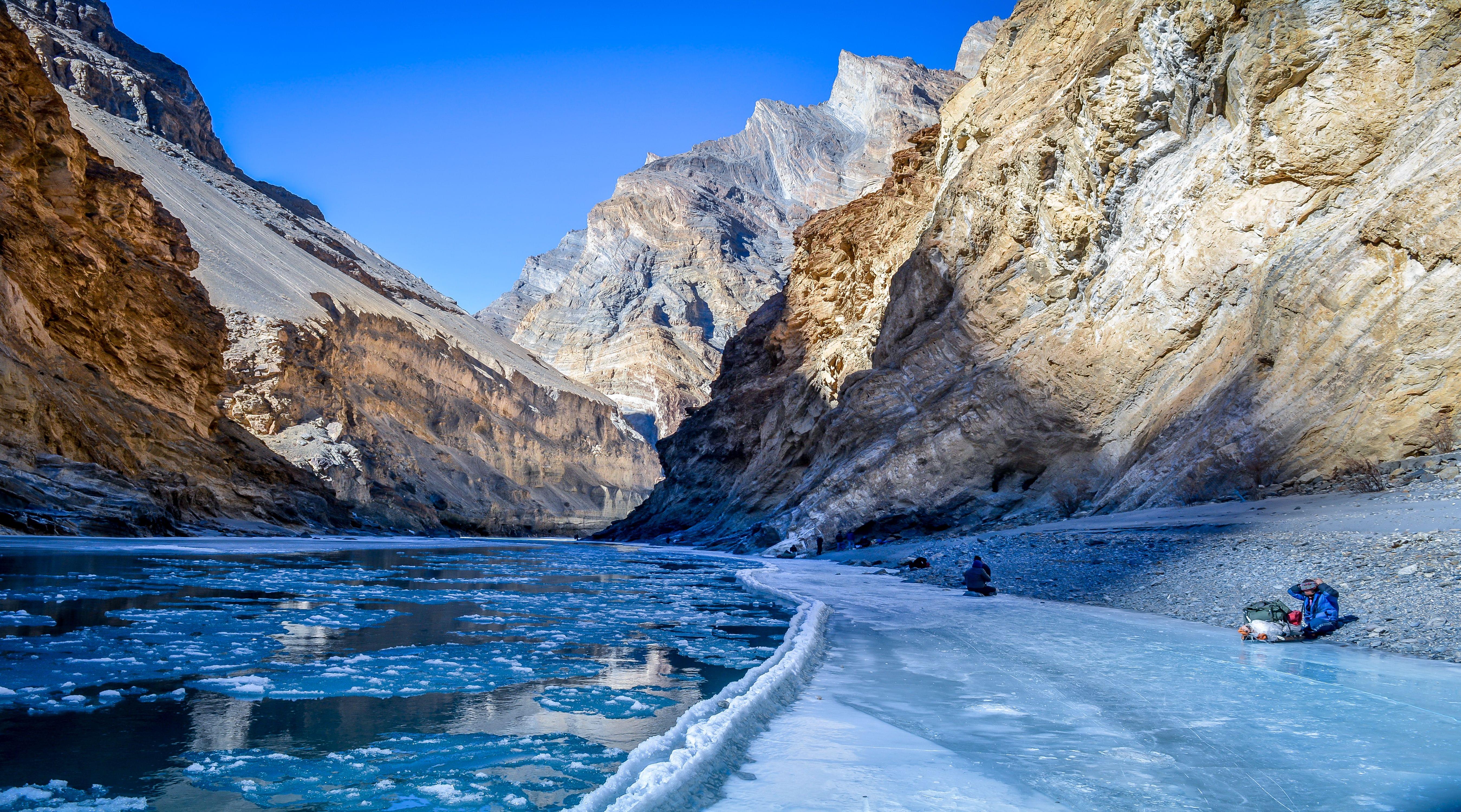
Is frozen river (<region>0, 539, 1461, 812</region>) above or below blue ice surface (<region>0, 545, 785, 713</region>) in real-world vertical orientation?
above

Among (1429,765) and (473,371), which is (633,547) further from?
(473,371)

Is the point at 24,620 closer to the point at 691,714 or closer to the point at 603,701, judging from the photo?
the point at 603,701

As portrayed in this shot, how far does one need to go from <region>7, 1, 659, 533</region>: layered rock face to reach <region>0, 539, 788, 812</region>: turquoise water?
4621cm

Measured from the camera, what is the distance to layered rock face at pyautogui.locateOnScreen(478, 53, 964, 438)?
134 meters

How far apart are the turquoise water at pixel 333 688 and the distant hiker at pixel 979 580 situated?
3419mm

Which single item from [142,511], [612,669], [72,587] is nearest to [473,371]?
[142,511]

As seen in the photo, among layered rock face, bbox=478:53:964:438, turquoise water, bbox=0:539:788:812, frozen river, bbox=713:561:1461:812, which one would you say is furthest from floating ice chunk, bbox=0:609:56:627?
layered rock face, bbox=478:53:964:438

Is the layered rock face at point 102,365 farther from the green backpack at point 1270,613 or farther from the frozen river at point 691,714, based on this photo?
the green backpack at point 1270,613

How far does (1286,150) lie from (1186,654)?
14305mm

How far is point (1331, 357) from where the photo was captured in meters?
13.9

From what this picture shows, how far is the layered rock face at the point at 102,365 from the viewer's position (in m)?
24.0

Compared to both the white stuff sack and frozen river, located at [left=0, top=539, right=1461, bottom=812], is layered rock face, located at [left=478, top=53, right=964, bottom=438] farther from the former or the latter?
the white stuff sack

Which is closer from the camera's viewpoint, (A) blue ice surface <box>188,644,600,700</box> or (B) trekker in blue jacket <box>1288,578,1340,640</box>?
(A) blue ice surface <box>188,644,600,700</box>

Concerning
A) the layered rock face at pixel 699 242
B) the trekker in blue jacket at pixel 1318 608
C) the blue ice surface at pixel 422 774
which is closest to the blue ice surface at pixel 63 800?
the blue ice surface at pixel 422 774
